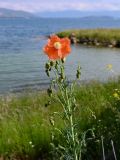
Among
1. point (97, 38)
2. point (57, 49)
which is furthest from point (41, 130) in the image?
point (97, 38)

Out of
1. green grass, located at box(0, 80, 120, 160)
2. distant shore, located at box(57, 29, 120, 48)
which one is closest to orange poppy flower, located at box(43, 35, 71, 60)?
green grass, located at box(0, 80, 120, 160)

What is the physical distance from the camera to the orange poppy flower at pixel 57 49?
3.72m

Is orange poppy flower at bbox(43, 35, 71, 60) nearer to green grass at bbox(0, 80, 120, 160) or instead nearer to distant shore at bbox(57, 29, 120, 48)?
green grass at bbox(0, 80, 120, 160)

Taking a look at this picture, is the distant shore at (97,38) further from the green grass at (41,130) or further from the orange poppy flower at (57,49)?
the orange poppy flower at (57,49)

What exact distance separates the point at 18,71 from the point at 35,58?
7.69m

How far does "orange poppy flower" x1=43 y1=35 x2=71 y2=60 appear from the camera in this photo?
146 inches

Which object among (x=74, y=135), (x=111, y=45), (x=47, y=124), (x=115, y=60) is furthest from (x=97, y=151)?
(x=111, y=45)

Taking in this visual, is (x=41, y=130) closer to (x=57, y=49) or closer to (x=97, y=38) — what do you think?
(x=57, y=49)

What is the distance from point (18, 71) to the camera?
29.2 m

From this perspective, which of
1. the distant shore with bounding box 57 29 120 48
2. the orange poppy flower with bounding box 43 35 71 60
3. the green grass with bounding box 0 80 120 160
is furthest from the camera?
the distant shore with bounding box 57 29 120 48

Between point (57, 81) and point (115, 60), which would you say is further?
point (115, 60)

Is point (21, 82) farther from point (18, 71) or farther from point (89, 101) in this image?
point (89, 101)

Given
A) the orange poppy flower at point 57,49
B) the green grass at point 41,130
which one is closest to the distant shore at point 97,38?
Result: the green grass at point 41,130

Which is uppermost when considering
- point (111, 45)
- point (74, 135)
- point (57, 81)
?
point (57, 81)
